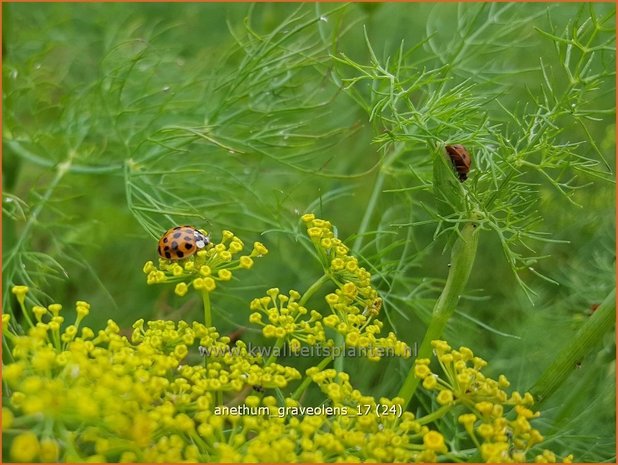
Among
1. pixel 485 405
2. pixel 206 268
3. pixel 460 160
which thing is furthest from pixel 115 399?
pixel 460 160

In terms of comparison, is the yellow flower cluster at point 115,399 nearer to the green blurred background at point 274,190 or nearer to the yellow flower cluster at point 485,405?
the yellow flower cluster at point 485,405

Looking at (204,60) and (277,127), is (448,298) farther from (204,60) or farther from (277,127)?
(204,60)

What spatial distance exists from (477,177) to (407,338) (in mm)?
618

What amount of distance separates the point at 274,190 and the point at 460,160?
0.47 meters

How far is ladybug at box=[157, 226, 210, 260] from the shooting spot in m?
1.25

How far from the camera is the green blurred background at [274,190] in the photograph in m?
1.60

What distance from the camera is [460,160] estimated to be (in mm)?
1206

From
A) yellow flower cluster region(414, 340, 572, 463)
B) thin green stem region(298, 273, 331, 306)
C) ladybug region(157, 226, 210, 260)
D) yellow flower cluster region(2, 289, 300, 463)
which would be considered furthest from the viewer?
ladybug region(157, 226, 210, 260)

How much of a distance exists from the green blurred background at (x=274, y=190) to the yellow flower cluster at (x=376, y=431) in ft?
1.37

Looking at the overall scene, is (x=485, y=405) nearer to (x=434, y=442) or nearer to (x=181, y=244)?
(x=434, y=442)

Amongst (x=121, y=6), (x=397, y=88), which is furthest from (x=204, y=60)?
(x=397, y=88)

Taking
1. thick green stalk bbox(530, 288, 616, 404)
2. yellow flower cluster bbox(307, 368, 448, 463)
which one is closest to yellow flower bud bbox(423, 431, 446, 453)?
yellow flower cluster bbox(307, 368, 448, 463)

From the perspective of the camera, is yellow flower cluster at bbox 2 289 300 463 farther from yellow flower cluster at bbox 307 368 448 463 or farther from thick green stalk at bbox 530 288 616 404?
thick green stalk at bbox 530 288 616 404

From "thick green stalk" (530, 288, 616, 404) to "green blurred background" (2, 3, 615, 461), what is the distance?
8.6 inches
